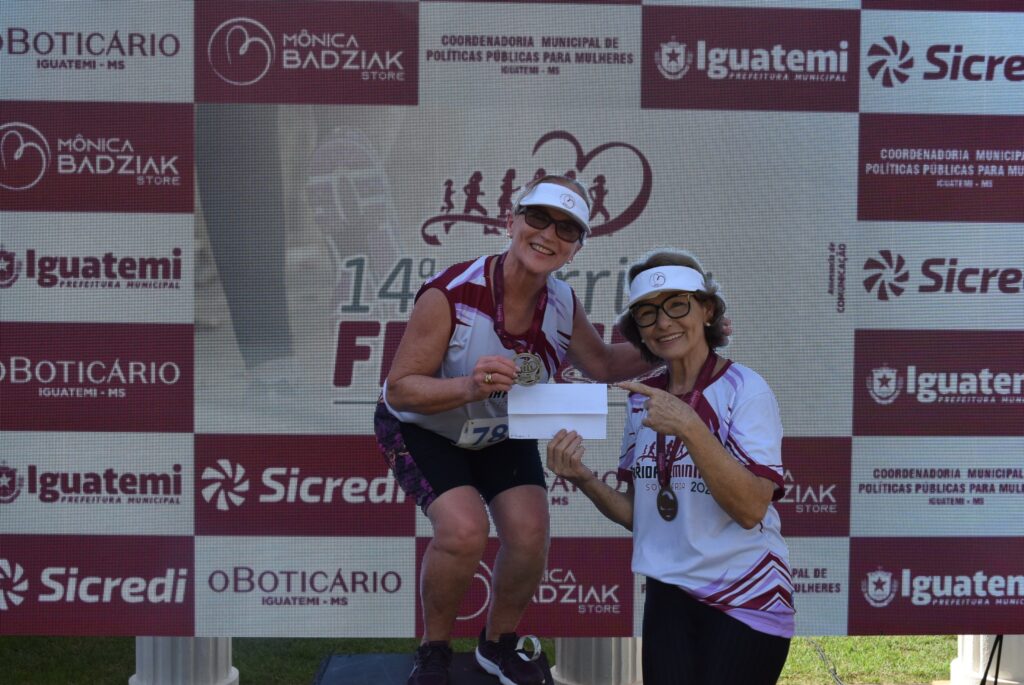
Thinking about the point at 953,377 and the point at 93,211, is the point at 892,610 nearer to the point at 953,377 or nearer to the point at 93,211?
the point at 953,377

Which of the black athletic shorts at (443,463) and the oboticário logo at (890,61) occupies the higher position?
the oboticário logo at (890,61)

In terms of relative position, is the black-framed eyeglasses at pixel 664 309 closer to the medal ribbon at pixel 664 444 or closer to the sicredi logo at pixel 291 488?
the medal ribbon at pixel 664 444

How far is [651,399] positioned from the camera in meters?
1.67

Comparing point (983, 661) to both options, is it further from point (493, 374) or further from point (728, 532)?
point (493, 374)

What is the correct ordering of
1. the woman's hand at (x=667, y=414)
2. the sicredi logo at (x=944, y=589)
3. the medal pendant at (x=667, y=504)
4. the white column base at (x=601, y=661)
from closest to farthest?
the woman's hand at (x=667, y=414), the medal pendant at (x=667, y=504), the sicredi logo at (x=944, y=589), the white column base at (x=601, y=661)

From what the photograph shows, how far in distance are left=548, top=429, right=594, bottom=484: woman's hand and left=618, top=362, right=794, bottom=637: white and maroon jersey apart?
0.12 meters

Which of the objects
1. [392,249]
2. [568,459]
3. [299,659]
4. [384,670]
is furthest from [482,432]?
[299,659]

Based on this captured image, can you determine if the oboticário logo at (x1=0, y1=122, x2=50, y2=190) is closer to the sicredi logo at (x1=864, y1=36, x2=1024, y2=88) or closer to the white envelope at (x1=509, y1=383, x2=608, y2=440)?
the white envelope at (x1=509, y1=383, x2=608, y2=440)

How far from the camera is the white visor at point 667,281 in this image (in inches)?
68.0

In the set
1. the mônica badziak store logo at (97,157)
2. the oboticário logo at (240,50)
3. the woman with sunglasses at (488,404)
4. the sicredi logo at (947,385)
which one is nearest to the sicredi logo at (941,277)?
the sicredi logo at (947,385)

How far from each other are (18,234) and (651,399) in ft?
6.56

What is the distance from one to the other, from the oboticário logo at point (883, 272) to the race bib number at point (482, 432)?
1.31 meters

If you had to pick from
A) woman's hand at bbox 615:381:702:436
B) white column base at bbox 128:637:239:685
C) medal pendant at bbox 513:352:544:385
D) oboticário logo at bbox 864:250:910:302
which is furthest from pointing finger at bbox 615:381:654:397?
white column base at bbox 128:637:239:685

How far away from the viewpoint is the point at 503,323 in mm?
2014
